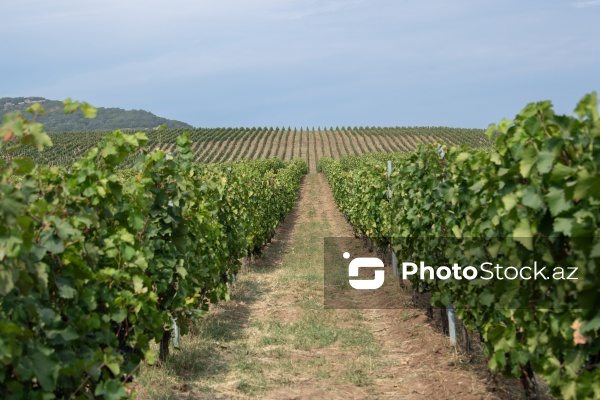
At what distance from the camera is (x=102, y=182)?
4.51m

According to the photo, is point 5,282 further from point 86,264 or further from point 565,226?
point 565,226

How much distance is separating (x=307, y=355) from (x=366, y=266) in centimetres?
759

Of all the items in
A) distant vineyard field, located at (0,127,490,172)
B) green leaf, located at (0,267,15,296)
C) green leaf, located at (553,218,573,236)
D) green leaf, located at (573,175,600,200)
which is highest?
distant vineyard field, located at (0,127,490,172)

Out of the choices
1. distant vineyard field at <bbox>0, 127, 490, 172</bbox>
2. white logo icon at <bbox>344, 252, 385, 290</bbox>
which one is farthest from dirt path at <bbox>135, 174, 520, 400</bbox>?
distant vineyard field at <bbox>0, 127, 490, 172</bbox>

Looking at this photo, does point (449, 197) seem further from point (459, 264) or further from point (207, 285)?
point (207, 285)

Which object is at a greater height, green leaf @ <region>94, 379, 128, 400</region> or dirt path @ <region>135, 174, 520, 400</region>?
green leaf @ <region>94, 379, 128, 400</region>

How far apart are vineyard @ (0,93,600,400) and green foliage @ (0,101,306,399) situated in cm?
1

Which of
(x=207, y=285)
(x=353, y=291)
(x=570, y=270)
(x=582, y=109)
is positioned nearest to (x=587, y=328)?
(x=570, y=270)

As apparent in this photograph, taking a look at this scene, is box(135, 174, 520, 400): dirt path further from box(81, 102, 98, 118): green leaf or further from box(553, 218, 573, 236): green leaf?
box(81, 102, 98, 118): green leaf

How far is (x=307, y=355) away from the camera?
782cm

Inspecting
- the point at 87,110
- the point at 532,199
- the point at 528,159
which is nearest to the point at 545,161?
the point at 528,159

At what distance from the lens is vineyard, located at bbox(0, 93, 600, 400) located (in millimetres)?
3500

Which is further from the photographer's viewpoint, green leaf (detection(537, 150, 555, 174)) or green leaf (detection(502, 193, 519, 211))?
green leaf (detection(502, 193, 519, 211))

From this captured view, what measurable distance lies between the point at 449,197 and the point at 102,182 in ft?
11.3
